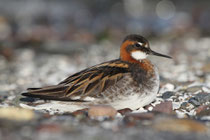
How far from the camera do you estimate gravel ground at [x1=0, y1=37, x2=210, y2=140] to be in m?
4.50

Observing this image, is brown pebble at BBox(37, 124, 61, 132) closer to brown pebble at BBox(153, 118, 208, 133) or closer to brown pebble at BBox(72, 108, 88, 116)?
brown pebble at BBox(72, 108, 88, 116)

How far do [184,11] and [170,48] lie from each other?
12099mm

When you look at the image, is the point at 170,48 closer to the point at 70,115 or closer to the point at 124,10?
the point at 70,115

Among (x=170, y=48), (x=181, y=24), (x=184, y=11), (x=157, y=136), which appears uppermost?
(x=184, y=11)

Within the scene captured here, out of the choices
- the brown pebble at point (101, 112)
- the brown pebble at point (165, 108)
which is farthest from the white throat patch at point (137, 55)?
the brown pebble at point (101, 112)

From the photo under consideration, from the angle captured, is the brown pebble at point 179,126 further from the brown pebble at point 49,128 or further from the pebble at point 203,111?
the brown pebble at point 49,128

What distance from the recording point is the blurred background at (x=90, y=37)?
9844 millimetres

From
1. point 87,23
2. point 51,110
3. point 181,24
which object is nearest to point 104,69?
point 51,110

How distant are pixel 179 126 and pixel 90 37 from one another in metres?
11.0

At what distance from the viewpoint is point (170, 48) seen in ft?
40.9

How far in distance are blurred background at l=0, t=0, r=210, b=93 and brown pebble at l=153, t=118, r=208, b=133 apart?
3600 millimetres

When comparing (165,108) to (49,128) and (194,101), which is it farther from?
(49,128)

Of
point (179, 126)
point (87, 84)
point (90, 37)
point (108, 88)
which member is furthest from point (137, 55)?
point (90, 37)

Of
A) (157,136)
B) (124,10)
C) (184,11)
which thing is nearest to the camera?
(157,136)
